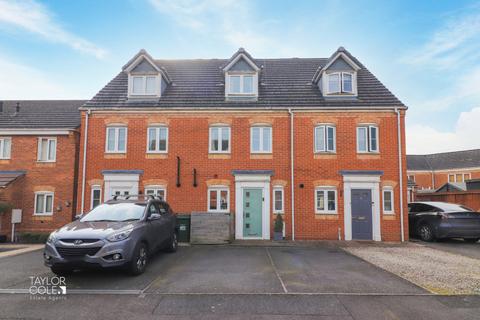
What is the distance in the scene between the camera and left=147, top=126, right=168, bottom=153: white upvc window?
13.8 metres

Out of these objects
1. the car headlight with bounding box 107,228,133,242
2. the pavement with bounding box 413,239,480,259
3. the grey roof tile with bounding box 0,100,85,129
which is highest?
the grey roof tile with bounding box 0,100,85,129

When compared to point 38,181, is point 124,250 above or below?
below

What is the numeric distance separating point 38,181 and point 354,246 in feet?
53.2

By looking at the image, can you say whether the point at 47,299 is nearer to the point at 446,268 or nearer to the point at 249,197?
the point at 249,197

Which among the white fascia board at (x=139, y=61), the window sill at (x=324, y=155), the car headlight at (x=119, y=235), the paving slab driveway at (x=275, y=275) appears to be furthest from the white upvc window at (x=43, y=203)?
the window sill at (x=324, y=155)

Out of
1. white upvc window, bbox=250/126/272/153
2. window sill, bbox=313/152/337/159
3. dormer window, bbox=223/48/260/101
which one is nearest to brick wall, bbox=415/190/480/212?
window sill, bbox=313/152/337/159

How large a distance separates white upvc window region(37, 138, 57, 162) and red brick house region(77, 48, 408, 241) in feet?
9.36

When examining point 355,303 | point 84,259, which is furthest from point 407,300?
point 84,259

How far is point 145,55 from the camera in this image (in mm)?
14367

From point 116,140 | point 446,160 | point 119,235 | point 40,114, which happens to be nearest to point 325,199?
point 119,235

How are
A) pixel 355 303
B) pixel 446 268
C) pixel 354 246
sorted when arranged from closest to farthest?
pixel 355 303
pixel 446 268
pixel 354 246

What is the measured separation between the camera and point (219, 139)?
13703 millimetres

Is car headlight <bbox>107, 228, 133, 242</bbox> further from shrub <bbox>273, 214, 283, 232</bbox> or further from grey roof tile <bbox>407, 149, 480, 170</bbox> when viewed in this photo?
grey roof tile <bbox>407, 149, 480, 170</bbox>

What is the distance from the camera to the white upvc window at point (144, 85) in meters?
14.4
